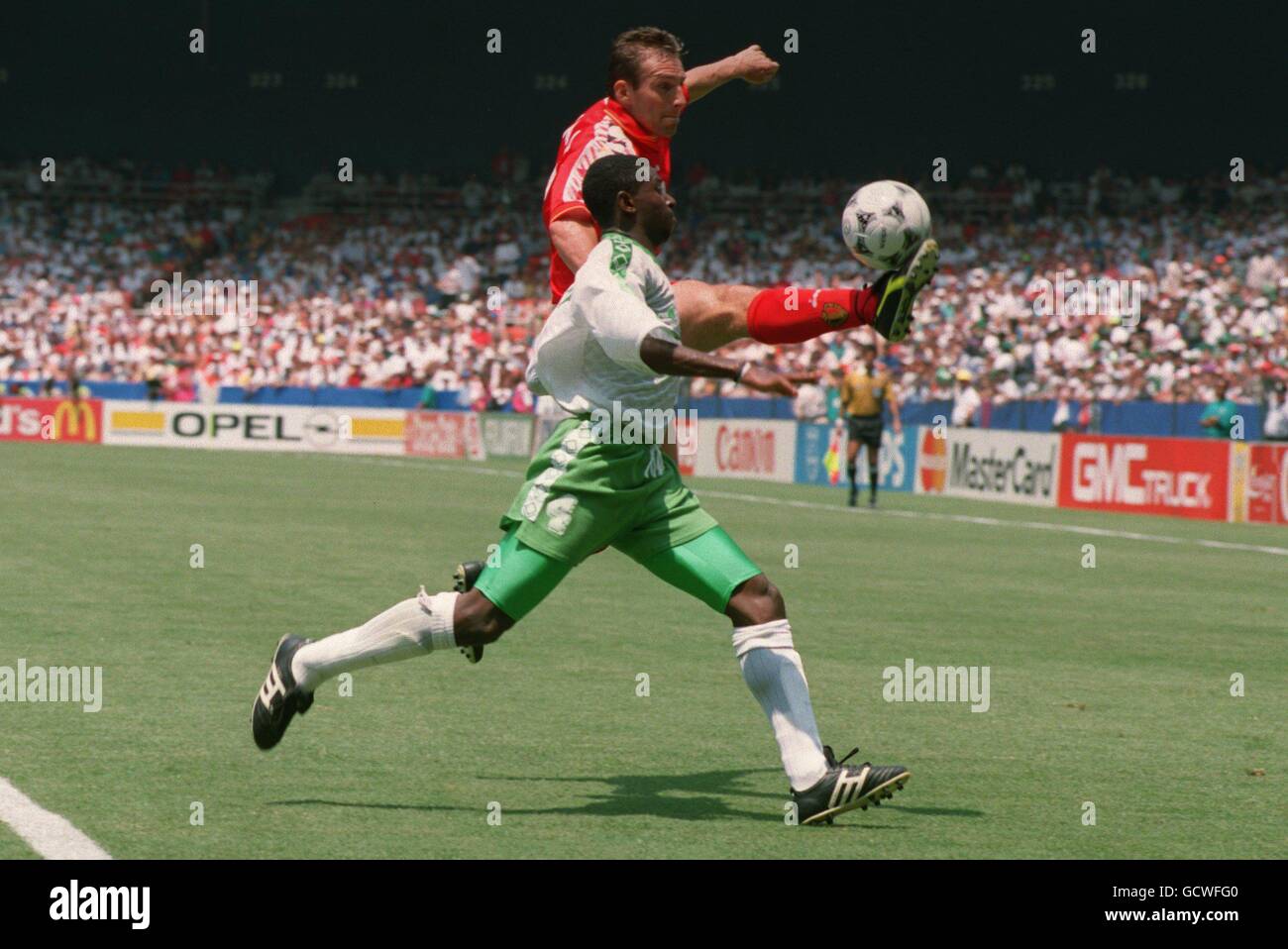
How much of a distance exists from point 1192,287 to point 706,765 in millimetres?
32151

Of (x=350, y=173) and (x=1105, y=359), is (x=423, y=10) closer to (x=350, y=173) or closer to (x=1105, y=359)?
(x=350, y=173)

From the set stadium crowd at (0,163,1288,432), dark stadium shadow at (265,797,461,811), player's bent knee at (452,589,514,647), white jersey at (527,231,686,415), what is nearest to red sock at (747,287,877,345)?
white jersey at (527,231,686,415)

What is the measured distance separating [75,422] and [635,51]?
41448 mm

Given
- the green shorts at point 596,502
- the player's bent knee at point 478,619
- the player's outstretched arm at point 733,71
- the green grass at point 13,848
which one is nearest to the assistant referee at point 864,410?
the player's outstretched arm at point 733,71

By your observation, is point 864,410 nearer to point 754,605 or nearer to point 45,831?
point 754,605

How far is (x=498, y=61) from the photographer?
2174 inches

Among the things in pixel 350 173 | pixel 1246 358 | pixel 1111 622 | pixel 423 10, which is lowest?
pixel 1111 622

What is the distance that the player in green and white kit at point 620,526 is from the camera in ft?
21.9

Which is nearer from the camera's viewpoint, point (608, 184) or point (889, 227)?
point (608, 184)

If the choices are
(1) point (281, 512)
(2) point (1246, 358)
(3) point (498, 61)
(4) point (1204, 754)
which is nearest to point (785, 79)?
(3) point (498, 61)

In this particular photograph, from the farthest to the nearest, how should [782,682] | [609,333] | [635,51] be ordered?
[635,51]
[782,682]
[609,333]

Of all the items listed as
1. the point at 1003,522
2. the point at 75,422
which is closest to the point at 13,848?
the point at 1003,522

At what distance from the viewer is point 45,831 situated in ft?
20.0

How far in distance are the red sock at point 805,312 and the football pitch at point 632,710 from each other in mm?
1641
